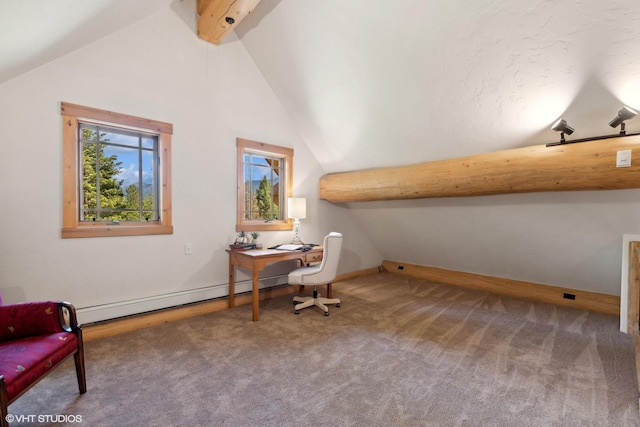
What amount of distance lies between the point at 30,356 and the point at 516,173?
364 cm

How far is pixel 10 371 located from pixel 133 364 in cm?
92

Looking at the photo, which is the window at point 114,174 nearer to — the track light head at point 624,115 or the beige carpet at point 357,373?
the beige carpet at point 357,373

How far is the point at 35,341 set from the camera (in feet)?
5.38

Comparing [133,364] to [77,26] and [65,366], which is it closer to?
[65,366]

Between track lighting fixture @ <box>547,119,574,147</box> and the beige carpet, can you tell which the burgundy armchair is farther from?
track lighting fixture @ <box>547,119,574,147</box>

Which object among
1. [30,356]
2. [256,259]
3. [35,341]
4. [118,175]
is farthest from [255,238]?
[30,356]

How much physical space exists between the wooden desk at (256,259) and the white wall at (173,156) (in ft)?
0.50

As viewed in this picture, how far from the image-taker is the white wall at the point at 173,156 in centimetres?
234

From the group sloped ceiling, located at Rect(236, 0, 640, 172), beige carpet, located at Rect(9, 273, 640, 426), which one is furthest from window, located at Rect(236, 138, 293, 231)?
beige carpet, located at Rect(9, 273, 640, 426)

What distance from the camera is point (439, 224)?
400 centimetres

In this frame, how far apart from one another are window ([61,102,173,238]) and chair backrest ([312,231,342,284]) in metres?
1.65

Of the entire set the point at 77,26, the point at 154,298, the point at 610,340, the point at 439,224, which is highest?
the point at 77,26

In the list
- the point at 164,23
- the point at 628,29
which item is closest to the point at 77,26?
the point at 164,23

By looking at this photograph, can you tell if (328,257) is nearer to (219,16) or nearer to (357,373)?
(357,373)
